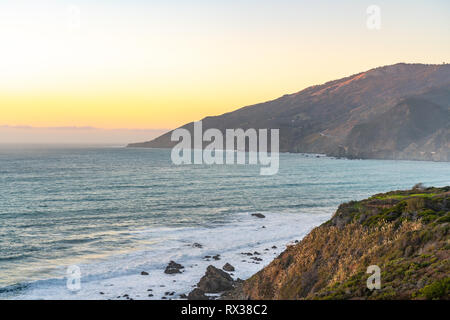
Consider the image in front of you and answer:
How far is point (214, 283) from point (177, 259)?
804cm

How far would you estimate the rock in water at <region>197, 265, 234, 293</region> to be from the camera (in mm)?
23522

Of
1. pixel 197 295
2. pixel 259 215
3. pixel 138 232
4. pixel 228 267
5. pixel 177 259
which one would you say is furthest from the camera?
pixel 259 215

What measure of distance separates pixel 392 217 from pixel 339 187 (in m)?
62.9

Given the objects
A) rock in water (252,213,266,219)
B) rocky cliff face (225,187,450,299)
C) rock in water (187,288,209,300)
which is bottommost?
rock in water (187,288,209,300)

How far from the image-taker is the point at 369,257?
16703mm

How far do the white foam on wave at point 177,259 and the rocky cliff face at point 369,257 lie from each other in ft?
18.8

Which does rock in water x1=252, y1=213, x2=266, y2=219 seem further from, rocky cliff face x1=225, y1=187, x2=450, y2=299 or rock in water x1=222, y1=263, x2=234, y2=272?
rocky cliff face x1=225, y1=187, x2=450, y2=299

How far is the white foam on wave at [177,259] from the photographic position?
947 inches

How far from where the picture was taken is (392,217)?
20672 millimetres

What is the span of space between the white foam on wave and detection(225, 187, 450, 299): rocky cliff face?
18.8 ft

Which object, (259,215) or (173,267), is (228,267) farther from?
(259,215)

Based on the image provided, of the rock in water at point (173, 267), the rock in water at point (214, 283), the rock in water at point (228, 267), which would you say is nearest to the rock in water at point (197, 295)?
the rock in water at point (214, 283)

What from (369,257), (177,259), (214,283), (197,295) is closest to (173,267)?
(177,259)

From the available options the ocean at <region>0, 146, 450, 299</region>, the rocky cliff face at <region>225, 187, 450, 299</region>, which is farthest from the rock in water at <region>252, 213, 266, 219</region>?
the rocky cliff face at <region>225, 187, 450, 299</region>
